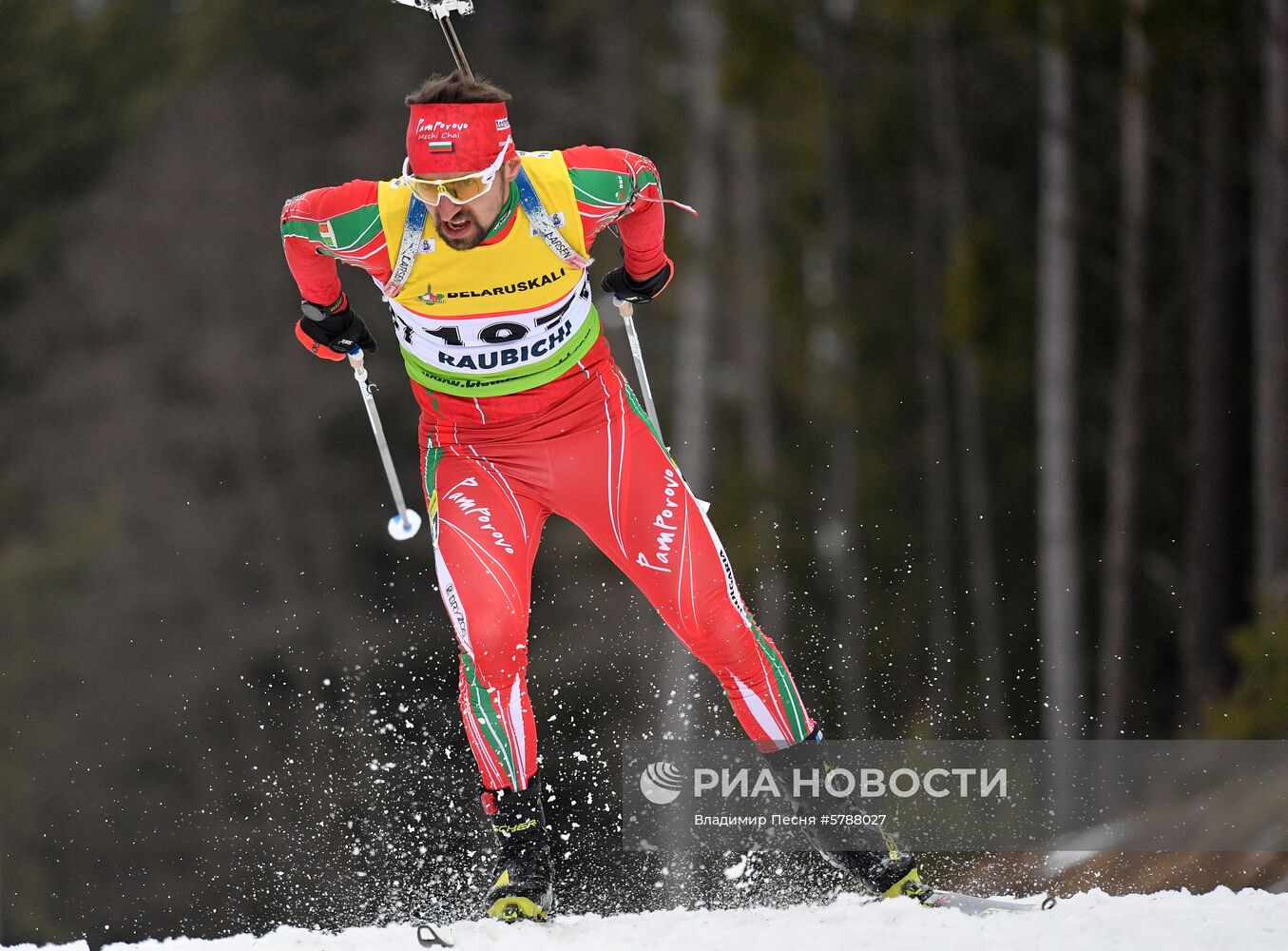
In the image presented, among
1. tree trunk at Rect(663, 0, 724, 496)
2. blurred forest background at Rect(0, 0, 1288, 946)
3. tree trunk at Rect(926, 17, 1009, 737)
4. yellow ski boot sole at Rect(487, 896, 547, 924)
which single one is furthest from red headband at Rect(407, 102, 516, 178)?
tree trunk at Rect(663, 0, 724, 496)

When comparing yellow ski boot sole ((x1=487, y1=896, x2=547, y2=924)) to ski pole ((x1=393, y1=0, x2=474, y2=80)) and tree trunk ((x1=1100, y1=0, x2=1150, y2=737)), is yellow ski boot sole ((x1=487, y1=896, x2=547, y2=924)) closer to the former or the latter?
ski pole ((x1=393, y1=0, x2=474, y2=80))

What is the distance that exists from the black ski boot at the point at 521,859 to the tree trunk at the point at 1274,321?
6625 mm

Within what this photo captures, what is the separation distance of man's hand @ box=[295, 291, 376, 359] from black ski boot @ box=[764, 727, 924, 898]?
1.92m

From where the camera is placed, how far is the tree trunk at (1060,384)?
15.4 metres

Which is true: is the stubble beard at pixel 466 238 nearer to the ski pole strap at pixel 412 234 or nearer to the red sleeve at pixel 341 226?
the ski pole strap at pixel 412 234

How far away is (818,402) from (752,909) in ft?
59.2

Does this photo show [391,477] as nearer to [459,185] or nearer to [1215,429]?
[459,185]

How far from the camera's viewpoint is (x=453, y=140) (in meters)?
5.07

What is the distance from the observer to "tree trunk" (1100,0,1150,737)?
14.4 metres

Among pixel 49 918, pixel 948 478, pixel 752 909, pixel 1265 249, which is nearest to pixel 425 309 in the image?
pixel 752 909

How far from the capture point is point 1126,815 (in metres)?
9.43

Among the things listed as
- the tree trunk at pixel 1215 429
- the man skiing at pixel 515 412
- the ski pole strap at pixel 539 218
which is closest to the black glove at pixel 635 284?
the man skiing at pixel 515 412

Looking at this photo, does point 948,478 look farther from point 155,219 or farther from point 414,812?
point 414,812

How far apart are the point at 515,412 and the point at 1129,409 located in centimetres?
1047
